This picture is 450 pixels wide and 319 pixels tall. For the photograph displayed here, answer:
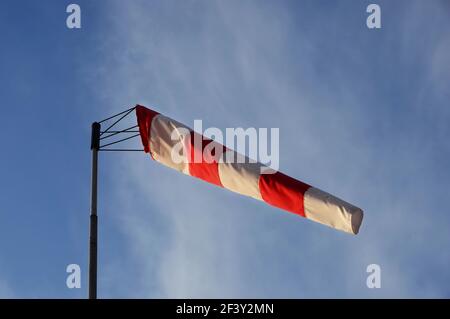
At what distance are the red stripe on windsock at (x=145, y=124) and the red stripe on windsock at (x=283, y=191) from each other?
2.53 meters

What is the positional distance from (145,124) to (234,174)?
218 cm

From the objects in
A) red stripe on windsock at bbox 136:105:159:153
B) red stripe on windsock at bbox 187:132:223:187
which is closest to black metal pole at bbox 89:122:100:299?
red stripe on windsock at bbox 136:105:159:153

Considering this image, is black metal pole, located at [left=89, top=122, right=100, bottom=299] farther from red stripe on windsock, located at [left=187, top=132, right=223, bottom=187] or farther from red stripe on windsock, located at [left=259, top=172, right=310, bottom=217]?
red stripe on windsock, located at [left=259, top=172, right=310, bottom=217]

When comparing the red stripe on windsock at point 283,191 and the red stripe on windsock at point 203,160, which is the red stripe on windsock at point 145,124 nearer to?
the red stripe on windsock at point 203,160

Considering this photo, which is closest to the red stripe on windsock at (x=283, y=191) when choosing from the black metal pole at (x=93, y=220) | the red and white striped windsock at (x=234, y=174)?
the red and white striped windsock at (x=234, y=174)

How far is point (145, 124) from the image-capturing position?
51.4 feet

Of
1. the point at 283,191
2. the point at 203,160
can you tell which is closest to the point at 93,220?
the point at 203,160

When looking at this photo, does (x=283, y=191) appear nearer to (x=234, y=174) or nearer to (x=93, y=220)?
(x=234, y=174)

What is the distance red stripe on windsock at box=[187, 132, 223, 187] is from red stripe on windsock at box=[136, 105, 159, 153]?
0.88 meters

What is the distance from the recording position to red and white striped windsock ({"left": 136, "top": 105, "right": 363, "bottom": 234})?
13398 millimetres

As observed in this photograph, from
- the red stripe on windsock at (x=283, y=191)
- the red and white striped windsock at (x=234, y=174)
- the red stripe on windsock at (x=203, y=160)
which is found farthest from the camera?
the red stripe on windsock at (x=203, y=160)

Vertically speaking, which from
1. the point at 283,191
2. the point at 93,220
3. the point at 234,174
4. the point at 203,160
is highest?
the point at 203,160

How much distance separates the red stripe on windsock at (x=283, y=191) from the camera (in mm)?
13889
